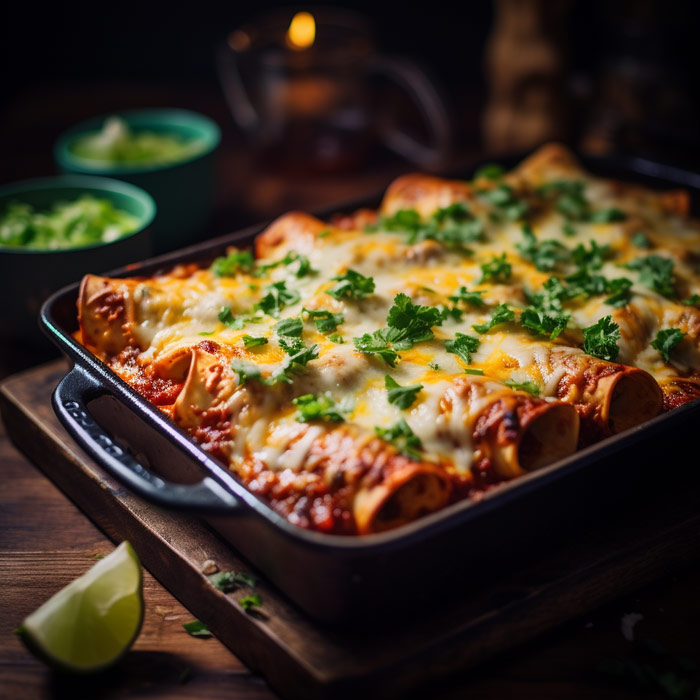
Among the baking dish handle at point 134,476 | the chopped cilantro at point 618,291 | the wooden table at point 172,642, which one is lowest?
the wooden table at point 172,642

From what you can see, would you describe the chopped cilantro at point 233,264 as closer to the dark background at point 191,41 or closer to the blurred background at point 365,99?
the blurred background at point 365,99

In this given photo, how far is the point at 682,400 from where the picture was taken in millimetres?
1953

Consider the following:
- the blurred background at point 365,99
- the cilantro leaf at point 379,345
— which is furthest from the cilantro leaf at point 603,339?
the blurred background at point 365,99

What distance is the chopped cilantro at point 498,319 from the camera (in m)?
2.07

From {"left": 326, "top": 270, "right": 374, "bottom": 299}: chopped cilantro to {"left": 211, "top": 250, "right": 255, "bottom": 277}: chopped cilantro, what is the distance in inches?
12.0

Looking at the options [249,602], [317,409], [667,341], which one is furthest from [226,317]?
[667,341]

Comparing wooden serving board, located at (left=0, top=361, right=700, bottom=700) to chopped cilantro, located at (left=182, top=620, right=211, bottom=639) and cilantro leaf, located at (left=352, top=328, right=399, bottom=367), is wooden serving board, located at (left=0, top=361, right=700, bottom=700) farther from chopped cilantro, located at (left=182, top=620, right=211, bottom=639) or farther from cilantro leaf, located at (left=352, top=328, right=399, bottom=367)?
cilantro leaf, located at (left=352, top=328, right=399, bottom=367)

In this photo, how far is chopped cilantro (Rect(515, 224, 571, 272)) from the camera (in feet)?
7.89

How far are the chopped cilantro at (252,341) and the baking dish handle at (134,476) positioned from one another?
0.31 metres

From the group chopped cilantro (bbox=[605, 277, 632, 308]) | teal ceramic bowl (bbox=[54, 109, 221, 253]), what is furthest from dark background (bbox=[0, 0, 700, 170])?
chopped cilantro (bbox=[605, 277, 632, 308])

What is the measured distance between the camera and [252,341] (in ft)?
6.34

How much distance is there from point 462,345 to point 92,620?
973mm

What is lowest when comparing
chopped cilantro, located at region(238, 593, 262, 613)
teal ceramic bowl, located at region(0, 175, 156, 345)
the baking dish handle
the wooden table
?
the wooden table

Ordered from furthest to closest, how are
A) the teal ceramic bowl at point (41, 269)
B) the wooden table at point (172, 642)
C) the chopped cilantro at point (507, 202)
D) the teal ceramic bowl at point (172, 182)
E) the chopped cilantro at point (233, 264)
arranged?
the teal ceramic bowl at point (172, 182)
the chopped cilantro at point (507, 202)
the teal ceramic bowl at point (41, 269)
the chopped cilantro at point (233, 264)
the wooden table at point (172, 642)
